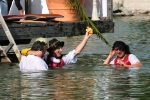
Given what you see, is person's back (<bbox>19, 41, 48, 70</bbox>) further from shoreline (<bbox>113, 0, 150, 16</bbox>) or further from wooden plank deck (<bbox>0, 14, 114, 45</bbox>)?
shoreline (<bbox>113, 0, 150, 16</bbox>)

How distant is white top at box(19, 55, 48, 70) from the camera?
14648 mm

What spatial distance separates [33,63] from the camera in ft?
48.3

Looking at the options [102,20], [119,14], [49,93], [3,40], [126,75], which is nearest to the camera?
[49,93]

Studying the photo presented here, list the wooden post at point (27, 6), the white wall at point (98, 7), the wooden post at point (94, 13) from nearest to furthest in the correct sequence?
the wooden post at point (94, 13)
the wooden post at point (27, 6)
the white wall at point (98, 7)

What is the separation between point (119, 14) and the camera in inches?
1732

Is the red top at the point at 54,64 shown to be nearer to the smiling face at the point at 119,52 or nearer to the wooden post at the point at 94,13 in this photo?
the smiling face at the point at 119,52

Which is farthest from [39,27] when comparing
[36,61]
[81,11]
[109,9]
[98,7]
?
[98,7]

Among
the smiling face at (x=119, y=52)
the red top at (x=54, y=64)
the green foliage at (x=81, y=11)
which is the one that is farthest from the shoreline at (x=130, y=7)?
the smiling face at (x=119, y=52)

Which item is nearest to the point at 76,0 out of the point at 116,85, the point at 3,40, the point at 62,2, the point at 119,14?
the point at 62,2

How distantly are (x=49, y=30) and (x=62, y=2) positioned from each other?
1.18 m

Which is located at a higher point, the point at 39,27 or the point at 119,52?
the point at 39,27

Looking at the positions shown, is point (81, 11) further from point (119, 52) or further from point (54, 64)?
point (119, 52)

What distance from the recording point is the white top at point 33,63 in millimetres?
14648

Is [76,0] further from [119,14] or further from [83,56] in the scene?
[119,14]
